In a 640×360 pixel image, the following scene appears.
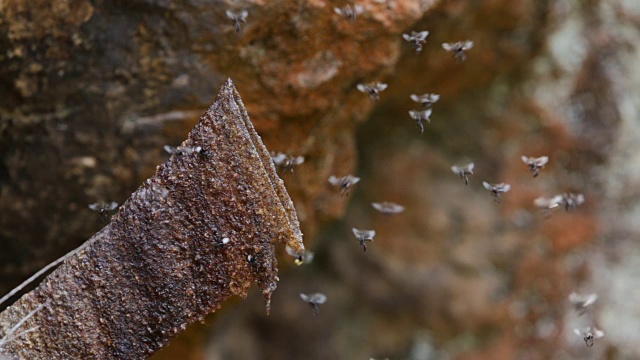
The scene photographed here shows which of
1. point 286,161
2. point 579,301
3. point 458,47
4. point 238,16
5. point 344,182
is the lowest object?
point 579,301

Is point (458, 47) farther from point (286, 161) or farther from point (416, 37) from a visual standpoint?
point (286, 161)

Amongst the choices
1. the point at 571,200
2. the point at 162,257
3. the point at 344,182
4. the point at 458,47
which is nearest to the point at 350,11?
the point at 458,47

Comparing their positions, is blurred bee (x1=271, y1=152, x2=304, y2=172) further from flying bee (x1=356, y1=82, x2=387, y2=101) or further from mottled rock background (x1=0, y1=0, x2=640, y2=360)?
flying bee (x1=356, y1=82, x2=387, y2=101)

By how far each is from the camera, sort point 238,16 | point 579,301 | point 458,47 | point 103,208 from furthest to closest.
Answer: point 579,301, point 458,47, point 103,208, point 238,16

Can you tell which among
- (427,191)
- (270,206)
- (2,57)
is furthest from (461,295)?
(2,57)

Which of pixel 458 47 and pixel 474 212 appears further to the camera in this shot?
pixel 474 212

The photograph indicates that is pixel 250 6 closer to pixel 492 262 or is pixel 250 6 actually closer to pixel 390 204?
pixel 390 204

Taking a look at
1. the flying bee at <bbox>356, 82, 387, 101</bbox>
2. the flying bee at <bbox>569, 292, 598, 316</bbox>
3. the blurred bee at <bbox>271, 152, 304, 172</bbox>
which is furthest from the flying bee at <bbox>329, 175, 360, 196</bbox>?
the flying bee at <bbox>569, 292, 598, 316</bbox>
